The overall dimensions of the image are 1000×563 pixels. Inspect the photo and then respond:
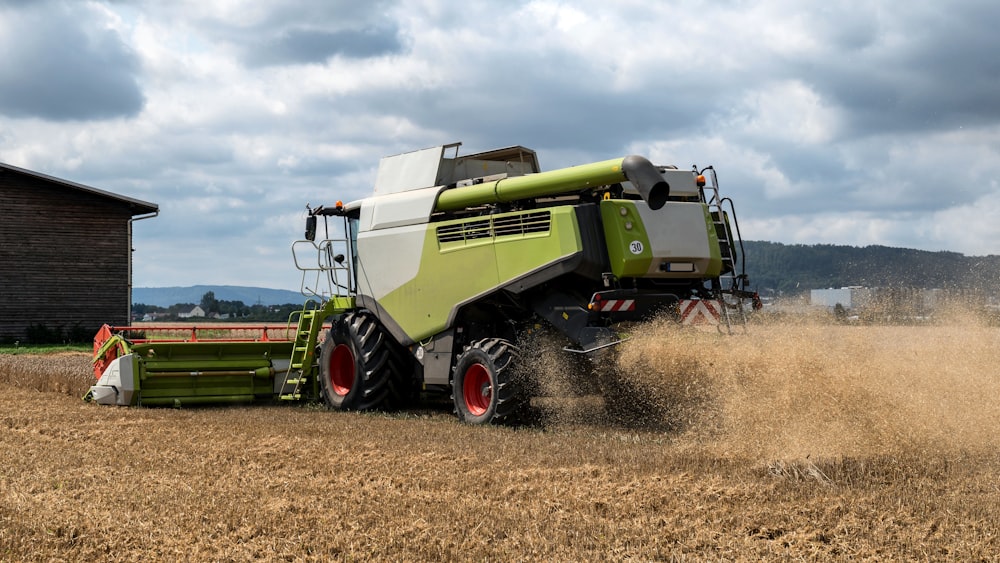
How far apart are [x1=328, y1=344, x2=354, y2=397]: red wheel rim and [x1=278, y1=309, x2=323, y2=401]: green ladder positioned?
1.53ft

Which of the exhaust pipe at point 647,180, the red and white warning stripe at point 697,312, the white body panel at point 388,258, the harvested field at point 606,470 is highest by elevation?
the exhaust pipe at point 647,180

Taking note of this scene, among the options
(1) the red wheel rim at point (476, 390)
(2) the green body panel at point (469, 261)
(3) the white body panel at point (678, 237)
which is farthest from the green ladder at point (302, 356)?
(3) the white body panel at point (678, 237)

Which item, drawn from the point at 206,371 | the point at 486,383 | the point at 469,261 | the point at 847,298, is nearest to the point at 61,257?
the point at 206,371

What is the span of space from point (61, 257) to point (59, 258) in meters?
0.06

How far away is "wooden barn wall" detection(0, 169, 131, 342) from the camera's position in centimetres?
2772

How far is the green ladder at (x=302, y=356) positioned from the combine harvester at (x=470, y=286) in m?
0.02

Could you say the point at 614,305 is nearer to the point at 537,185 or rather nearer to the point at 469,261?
the point at 537,185

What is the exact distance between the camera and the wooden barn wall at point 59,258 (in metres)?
27.7

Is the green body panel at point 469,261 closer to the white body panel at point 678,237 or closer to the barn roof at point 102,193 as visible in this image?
the white body panel at point 678,237

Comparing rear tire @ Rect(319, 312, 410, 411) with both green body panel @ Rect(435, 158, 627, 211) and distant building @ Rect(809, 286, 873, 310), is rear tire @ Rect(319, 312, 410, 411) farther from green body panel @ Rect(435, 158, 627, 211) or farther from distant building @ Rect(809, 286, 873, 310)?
distant building @ Rect(809, 286, 873, 310)

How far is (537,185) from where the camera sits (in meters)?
9.66

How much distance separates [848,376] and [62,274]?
2559cm

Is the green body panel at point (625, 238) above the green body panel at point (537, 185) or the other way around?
the other way around

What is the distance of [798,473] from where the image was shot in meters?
6.67
